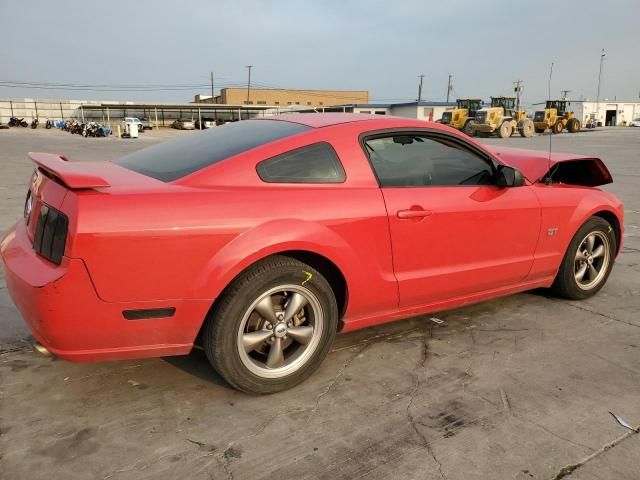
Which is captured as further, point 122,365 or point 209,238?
point 122,365

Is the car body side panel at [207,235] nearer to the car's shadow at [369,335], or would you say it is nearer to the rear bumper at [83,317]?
the rear bumper at [83,317]

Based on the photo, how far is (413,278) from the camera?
312 cm

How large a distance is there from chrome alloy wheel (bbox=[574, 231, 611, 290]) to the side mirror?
1085mm

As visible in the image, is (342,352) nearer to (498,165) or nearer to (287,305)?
(287,305)

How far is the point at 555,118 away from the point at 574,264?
4258cm

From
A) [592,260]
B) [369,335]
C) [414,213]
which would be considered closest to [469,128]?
[592,260]

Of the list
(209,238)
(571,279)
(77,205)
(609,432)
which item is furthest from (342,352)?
(571,279)

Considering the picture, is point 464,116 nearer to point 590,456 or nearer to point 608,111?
point 590,456

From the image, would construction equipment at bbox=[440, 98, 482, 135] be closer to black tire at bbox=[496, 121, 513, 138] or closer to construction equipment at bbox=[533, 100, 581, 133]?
black tire at bbox=[496, 121, 513, 138]

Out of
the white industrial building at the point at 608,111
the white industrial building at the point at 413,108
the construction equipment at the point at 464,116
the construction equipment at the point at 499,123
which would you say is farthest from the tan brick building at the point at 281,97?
the construction equipment at the point at 499,123

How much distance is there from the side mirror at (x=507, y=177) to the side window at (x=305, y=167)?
1184 millimetres

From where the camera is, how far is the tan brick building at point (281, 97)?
9162cm

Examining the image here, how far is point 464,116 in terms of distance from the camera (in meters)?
38.9

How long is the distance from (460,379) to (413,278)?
25.1 inches
